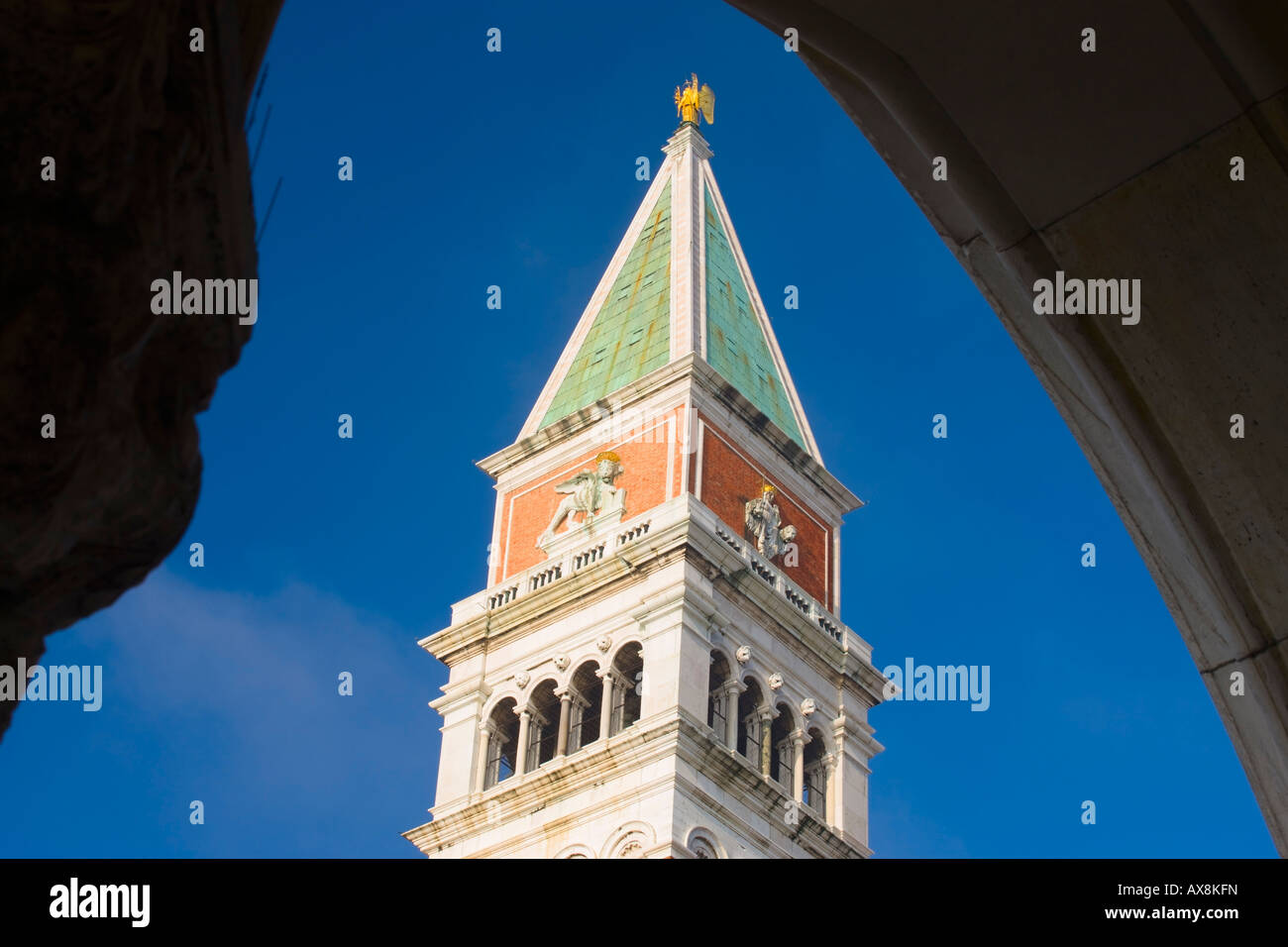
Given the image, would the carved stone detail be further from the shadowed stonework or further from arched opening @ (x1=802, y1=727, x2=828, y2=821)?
the shadowed stonework

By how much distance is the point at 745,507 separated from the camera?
2084 inches

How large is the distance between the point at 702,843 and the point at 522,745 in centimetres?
706

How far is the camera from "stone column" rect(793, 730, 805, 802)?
4872cm

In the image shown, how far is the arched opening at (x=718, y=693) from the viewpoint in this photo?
48188 mm

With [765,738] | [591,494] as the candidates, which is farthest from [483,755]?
[591,494]

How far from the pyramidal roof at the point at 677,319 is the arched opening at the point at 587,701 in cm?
990

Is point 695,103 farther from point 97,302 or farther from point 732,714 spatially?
point 97,302

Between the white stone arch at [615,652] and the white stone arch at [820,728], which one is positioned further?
the white stone arch at [820,728]

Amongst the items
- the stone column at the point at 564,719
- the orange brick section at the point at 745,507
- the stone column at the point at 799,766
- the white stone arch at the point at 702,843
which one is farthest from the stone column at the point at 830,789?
the stone column at the point at 564,719

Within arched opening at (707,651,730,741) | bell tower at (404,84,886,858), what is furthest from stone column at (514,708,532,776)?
arched opening at (707,651,730,741)

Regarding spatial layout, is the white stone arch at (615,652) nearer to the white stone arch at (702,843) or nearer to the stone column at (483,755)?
the stone column at (483,755)

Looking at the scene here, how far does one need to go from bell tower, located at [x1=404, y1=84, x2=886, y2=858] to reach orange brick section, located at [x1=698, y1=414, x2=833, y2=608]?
87 mm
